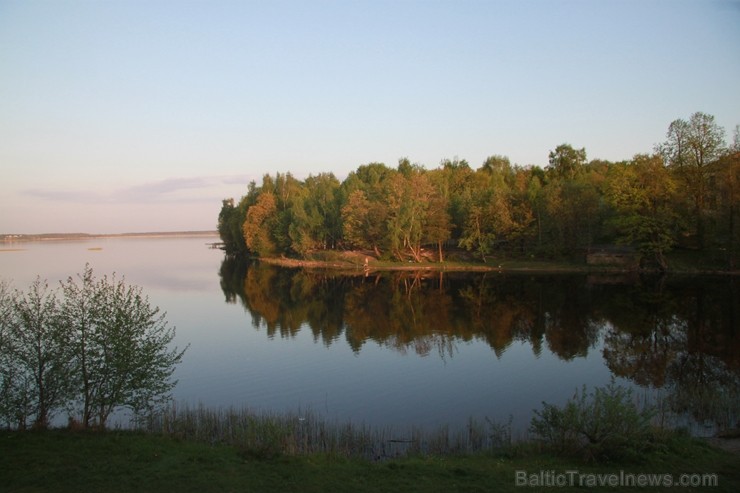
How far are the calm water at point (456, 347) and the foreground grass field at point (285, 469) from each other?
523 centimetres

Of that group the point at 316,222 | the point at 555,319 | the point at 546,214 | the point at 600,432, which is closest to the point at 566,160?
the point at 546,214

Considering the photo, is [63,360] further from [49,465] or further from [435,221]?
[435,221]

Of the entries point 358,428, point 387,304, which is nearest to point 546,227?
point 387,304

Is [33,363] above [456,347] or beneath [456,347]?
above

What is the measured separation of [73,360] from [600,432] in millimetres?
14677

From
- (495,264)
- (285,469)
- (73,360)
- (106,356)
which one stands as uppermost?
(495,264)

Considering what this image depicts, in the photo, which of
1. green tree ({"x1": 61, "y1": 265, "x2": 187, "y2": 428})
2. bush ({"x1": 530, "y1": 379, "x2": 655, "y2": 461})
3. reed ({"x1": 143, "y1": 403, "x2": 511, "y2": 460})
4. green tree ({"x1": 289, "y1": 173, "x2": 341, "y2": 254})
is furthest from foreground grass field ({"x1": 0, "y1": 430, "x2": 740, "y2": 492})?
green tree ({"x1": 289, "y1": 173, "x2": 341, "y2": 254})

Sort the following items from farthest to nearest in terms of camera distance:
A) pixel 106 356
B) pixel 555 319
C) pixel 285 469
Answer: pixel 555 319, pixel 106 356, pixel 285 469

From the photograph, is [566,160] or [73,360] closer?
[73,360]

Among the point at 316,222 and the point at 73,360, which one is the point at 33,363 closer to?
the point at 73,360

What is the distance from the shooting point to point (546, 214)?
67000 millimetres

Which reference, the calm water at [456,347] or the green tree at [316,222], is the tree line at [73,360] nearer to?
the calm water at [456,347]

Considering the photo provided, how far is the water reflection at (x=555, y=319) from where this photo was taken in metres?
23.4

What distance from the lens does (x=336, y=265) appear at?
81.4 meters
